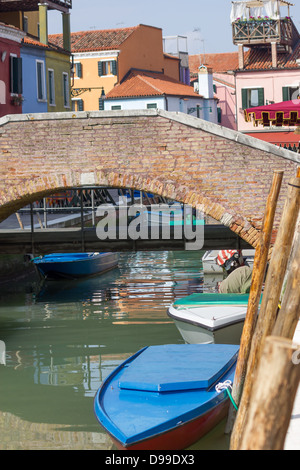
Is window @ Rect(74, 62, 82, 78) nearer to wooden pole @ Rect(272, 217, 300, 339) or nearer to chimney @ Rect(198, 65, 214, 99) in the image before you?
chimney @ Rect(198, 65, 214, 99)

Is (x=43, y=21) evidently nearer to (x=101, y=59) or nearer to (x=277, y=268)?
(x=101, y=59)

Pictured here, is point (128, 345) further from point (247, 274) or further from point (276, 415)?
point (276, 415)

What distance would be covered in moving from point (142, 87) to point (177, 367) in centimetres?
3026

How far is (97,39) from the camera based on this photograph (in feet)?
124

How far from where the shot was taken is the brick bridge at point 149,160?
10.9 meters

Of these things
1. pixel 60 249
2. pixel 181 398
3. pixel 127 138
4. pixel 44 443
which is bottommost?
pixel 44 443

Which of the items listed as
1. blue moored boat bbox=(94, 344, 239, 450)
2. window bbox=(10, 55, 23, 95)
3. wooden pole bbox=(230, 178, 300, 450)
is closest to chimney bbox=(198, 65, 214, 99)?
window bbox=(10, 55, 23, 95)

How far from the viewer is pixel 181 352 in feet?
27.4

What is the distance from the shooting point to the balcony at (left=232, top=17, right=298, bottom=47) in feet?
105

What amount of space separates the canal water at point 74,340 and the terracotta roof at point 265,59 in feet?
47.4

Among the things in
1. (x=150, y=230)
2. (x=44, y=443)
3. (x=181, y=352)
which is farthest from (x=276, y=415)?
(x=150, y=230)

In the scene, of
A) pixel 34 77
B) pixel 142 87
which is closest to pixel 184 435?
Answer: pixel 34 77
